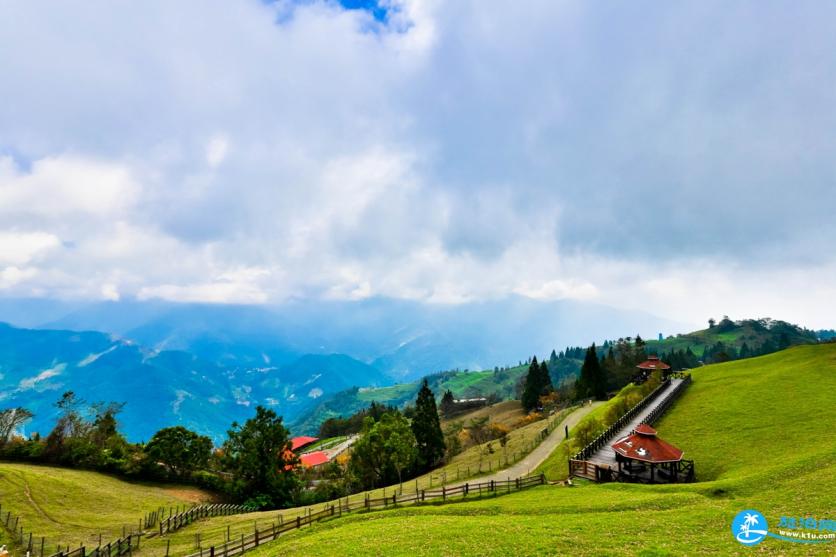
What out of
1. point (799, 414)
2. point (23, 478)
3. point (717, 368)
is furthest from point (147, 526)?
point (717, 368)

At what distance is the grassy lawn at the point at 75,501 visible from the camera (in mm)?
34875

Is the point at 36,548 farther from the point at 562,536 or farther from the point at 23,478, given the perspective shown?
the point at 562,536

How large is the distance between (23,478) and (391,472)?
41.4 metres

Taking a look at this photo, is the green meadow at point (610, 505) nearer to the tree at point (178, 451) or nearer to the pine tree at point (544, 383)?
the tree at point (178, 451)

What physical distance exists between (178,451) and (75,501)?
17.7 meters

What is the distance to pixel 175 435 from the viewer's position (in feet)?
202

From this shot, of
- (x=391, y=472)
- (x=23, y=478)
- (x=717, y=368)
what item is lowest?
(x=391, y=472)

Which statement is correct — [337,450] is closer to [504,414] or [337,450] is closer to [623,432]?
[504,414]

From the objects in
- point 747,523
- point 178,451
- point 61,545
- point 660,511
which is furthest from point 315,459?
point 747,523

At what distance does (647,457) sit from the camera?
33.6 m

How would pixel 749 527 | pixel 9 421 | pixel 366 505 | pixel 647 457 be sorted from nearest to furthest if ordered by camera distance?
pixel 749 527 → pixel 366 505 → pixel 647 457 → pixel 9 421

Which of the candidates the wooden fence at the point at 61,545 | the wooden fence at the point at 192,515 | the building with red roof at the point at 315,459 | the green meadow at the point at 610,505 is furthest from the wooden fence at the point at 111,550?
the building with red roof at the point at 315,459

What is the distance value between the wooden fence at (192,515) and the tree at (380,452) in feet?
48.2

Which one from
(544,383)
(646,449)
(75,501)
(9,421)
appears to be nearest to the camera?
(646,449)
